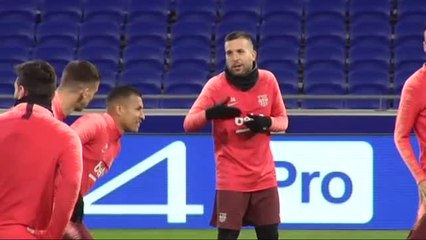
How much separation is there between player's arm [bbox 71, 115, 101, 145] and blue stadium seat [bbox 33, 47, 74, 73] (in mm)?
9754

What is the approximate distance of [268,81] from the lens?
7977 mm

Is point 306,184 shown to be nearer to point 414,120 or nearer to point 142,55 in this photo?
point 142,55

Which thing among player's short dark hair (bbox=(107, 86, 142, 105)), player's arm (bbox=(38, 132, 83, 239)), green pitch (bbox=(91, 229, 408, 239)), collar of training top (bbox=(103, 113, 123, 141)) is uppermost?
player's short dark hair (bbox=(107, 86, 142, 105))

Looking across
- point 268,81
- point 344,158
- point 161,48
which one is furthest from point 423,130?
point 161,48

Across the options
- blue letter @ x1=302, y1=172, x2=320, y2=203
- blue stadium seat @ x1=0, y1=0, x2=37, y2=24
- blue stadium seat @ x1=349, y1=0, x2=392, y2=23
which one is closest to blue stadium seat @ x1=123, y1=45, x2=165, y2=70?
blue stadium seat @ x1=0, y1=0, x2=37, y2=24

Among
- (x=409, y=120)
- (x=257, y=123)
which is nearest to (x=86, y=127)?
(x=257, y=123)

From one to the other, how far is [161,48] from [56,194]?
11598 millimetres

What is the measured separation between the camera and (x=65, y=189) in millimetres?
4953

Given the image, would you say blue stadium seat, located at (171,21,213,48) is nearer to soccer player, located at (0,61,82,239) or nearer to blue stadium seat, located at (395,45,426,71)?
blue stadium seat, located at (395,45,426,71)

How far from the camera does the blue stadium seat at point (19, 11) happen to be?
57.3 ft

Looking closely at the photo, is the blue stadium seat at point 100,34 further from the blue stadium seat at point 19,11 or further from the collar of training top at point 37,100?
the collar of training top at point 37,100

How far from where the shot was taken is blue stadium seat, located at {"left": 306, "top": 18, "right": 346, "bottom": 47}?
53.5 feet

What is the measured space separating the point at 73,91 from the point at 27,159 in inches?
39.9

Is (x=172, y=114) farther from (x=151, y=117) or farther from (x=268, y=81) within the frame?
(x=268, y=81)
